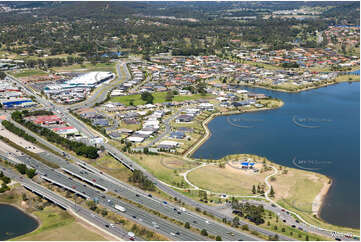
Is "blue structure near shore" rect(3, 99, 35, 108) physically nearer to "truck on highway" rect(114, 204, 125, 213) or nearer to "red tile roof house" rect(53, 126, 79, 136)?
"red tile roof house" rect(53, 126, 79, 136)

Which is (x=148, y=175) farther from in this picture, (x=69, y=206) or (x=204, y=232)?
(x=204, y=232)

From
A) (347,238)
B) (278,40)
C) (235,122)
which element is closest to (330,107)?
(235,122)

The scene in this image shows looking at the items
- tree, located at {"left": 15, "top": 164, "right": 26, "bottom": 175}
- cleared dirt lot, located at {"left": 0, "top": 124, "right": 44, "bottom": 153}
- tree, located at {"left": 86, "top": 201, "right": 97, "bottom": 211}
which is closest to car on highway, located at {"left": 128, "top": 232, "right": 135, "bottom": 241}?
tree, located at {"left": 86, "top": 201, "right": 97, "bottom": 211}

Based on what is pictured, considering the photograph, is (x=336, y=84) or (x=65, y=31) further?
(x=65, y=31)

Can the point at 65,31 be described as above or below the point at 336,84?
above

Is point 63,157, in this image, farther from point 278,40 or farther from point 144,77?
point 278,40

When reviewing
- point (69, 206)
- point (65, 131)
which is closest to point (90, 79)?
point (65, 131)

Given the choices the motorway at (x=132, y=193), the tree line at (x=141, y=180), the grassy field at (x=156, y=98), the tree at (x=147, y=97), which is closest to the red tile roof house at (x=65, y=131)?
the motorway at (x=132, y=193)
